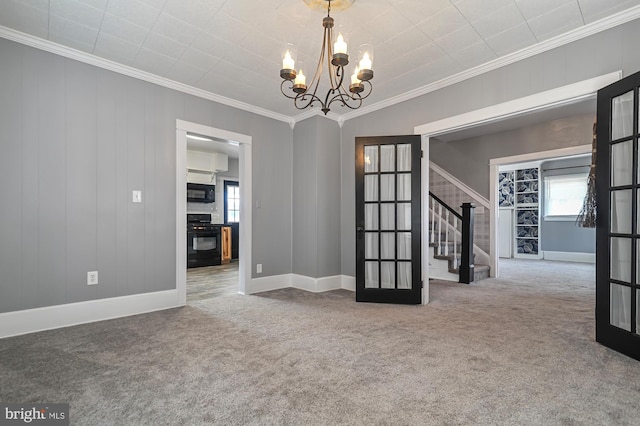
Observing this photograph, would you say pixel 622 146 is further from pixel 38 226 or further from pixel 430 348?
pixel 38 226

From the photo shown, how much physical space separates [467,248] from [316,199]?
2.58 meters

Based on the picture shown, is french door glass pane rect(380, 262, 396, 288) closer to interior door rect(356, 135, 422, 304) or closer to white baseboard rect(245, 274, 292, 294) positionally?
interior door rect(356, 135, 422, 304)

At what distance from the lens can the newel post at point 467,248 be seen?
497cm

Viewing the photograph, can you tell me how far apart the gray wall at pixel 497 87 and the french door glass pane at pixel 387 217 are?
0.65 metres

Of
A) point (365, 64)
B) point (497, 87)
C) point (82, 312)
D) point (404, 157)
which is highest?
point (497, 87)

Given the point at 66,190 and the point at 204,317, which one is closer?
the point at 66,190

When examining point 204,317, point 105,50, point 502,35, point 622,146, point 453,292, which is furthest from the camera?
point 453,292

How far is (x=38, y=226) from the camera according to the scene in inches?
109

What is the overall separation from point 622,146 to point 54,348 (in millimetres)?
4447

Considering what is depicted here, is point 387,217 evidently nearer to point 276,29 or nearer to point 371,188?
point 371,188

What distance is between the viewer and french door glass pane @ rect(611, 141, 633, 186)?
224 centimetres

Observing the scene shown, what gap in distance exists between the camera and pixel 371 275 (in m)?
3.88

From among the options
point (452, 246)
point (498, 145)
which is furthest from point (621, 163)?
point (498, 145)

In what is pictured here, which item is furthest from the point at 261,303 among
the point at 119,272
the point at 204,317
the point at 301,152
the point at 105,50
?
the point at 105,50
